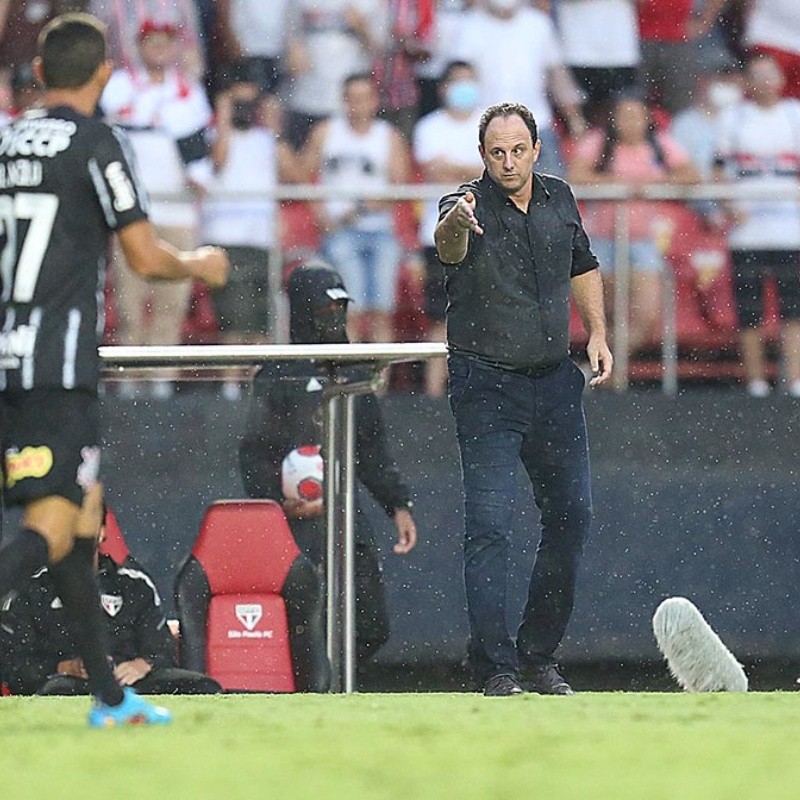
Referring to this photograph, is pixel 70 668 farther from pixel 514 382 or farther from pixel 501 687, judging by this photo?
pixel 514 382

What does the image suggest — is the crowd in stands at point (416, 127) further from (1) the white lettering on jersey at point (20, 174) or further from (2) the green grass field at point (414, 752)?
(1) the white lettering on jersey at point (20, 174)

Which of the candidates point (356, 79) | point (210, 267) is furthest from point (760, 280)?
point (210, 267)

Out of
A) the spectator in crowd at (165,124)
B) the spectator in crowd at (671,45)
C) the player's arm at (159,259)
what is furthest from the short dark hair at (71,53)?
the spectator in crowd at (671,45)

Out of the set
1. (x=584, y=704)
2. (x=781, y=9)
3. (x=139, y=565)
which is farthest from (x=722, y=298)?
(x=584, y=704)

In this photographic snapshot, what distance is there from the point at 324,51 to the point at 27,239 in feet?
20.2

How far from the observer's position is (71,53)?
5.48m

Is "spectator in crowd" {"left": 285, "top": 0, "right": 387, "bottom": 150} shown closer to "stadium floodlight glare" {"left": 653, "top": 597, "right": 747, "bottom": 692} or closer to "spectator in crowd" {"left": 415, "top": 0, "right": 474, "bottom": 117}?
"spectator in crowd" {"left": 415, "top": 0, "right": 474, "bottom": 117}

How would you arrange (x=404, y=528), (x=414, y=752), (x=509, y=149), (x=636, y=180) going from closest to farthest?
(x=414, y=752)
(x=509, y=149)
(x=404, y=528)
(x=636, y=180)

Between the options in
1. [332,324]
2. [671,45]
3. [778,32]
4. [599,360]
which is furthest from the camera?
[671,45]

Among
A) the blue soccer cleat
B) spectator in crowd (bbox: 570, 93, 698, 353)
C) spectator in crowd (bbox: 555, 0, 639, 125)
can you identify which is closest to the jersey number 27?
the blue soccer cleat

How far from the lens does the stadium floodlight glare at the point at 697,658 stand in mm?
7637

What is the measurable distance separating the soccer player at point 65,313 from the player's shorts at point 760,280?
18.4ft

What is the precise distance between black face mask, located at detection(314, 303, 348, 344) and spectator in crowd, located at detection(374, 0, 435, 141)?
2809 mm

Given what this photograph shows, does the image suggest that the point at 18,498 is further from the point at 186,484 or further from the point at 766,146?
the point at 766,146
